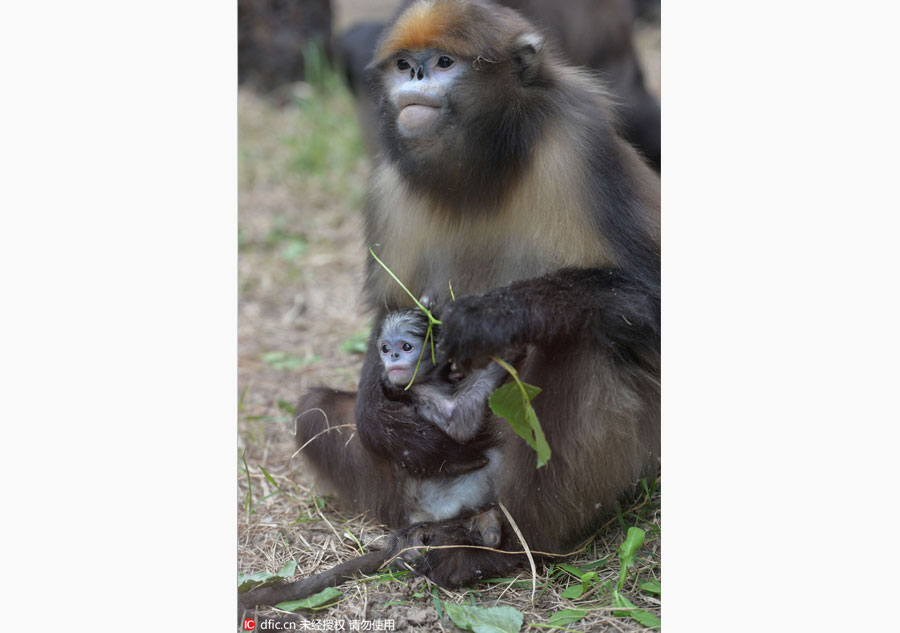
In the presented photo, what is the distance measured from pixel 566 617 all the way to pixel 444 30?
5.90 feet

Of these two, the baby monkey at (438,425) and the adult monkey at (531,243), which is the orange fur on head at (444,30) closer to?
the adult monkey at (531,243)

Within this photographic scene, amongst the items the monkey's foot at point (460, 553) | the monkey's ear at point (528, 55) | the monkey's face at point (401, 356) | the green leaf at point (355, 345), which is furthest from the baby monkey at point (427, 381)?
the green leaf at point (355, 345)

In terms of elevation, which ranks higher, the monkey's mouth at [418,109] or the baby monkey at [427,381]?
the monkey's mouth at [418,109]

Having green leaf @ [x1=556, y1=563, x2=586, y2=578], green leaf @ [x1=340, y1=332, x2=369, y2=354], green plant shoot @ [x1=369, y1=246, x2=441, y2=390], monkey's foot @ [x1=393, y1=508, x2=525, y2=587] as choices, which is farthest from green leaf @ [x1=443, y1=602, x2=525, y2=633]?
green leaf @ [x1=340, y1=332, x2=369, y2=354]

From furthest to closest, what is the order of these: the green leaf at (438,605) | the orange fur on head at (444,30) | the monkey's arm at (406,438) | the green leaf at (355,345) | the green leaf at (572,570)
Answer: the green leaf at (355,345) → the monkey's arm at (406,438) → the green leaf at (572,570) → the green leaf at (438,605) → the orange fur on head at (444,30)

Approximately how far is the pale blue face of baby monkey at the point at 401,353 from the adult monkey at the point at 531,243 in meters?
0.12

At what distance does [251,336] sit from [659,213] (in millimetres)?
2954

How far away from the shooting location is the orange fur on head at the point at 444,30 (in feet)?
9.02

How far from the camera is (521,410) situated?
8.82 feet

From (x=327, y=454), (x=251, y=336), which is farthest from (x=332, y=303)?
(x=327, y=454)

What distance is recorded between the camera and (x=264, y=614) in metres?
2.84

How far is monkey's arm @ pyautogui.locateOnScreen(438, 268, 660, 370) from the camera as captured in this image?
2.70 metres

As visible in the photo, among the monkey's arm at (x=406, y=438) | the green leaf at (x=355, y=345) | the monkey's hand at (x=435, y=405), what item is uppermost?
the monkey's hand at (x=435, y=405)

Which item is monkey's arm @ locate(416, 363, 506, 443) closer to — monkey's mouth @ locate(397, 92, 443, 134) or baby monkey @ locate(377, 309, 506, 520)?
baby monkey @ locate(377, 309, 506, 520)
